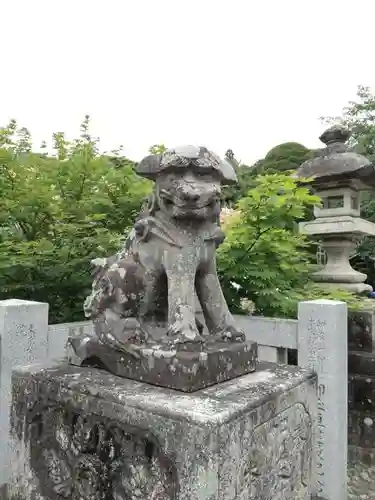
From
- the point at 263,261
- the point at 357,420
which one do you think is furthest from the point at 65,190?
the point at 357,420

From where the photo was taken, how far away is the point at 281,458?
194cm

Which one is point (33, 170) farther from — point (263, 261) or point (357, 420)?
point (357, 420)

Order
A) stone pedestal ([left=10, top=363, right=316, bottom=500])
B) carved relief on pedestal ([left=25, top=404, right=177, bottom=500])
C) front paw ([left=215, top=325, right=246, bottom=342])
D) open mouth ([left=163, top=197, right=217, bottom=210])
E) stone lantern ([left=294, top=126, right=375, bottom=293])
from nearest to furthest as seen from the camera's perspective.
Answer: stone pedestal ([left=10, top=363, right=316, bottom=500]) → carved relief on pedestal ([left=25, top=404, right=177, bottom=500]) → open mouth ([left=163, top=197, right=217, bottom=210]) → front paw ([left=215, top=325, right=246, bottom=342]) → stone lantern ([left=294, top=126, right=375, bottom=293])

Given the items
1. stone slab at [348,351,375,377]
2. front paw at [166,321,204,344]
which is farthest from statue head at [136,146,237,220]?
stone slab at [348,351,375,377]

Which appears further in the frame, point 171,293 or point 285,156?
point 285,156

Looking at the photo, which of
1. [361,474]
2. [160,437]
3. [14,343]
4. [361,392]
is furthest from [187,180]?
[361,474]

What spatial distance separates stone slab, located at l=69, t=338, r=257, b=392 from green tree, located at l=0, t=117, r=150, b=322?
161cm

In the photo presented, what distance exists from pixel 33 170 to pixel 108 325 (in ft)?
8.14

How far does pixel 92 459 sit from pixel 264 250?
2382 mm

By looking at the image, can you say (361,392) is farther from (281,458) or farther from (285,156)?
(285,156)

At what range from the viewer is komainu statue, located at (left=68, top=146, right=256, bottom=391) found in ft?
6.06

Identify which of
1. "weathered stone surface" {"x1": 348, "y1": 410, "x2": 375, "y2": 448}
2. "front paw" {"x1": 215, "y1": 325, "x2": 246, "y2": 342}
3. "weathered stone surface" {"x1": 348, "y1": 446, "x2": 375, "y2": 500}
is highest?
"front paw" {"x1": 215, "y1": 325, "x2": 246, "y2": 342}

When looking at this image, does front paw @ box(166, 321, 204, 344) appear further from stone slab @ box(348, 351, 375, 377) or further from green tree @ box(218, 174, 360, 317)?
stone slab @ box(348, 351, 375, 377)

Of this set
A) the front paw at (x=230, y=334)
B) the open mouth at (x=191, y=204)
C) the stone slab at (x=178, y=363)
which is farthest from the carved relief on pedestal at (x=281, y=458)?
the open mouth at (x=191, y=204)
